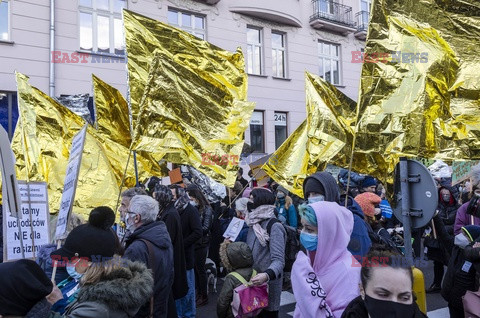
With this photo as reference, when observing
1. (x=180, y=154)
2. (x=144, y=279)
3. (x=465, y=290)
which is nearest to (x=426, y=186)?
(x=465, y=290)

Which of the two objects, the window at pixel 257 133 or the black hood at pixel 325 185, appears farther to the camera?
the window at pixel 257 133

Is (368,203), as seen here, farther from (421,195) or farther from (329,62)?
(329,62)

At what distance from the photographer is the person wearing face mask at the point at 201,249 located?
6.15 meters

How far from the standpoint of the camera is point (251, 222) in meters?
4.11

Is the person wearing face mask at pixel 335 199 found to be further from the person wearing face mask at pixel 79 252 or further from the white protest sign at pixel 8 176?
the white protest sign at pixel 8 176

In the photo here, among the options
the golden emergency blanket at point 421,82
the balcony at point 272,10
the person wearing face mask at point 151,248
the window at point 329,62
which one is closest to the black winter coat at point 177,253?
the person wearing face mask at point 151,248

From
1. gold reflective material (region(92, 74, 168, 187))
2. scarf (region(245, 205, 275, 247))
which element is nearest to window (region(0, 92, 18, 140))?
gold reflective material (region(92, 74, 168, 187))

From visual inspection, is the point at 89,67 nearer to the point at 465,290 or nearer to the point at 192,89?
the point at 192,89

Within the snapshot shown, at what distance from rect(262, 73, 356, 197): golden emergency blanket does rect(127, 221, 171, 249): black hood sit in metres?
2.93

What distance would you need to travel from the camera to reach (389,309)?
74.2 inches

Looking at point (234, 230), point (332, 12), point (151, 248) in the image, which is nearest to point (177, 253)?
point (234, 230)

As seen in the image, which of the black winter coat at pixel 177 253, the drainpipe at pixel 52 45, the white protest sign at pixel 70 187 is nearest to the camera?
the white protest sign at pixel 70 187

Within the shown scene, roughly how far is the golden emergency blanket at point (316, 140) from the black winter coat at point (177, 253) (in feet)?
6.66

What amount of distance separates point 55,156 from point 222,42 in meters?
10.5
